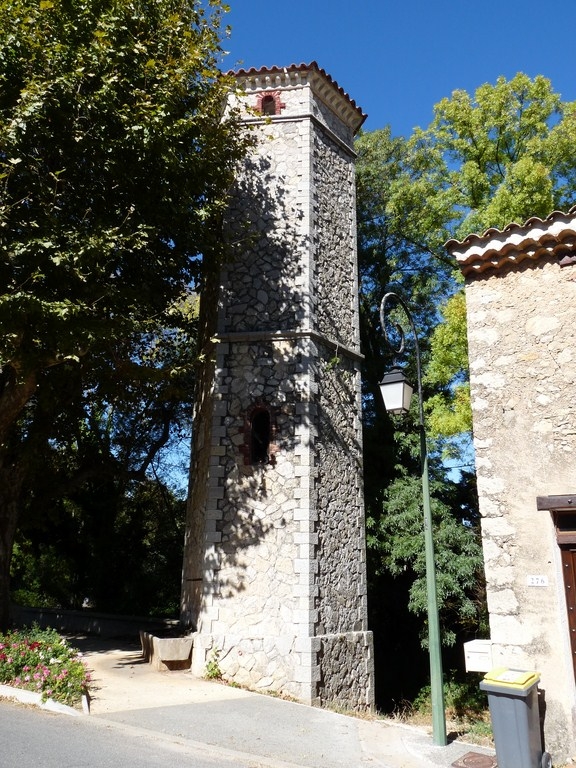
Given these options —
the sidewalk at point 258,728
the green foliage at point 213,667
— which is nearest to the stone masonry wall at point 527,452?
the sidewalk at point 258,728

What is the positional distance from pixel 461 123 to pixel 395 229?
3.21m

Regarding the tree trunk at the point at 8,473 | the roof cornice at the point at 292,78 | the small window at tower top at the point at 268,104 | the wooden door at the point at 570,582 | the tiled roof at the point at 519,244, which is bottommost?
the wooden door at the point at 570,582

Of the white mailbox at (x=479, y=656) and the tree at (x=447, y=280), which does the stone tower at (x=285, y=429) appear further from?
the white mailbox at (x=479, y=656)

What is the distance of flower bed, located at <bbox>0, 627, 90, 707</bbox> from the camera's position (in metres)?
6.83

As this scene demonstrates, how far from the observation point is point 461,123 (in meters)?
13.9

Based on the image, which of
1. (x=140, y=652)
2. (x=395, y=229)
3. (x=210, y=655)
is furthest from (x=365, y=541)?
(x=395, y=229)

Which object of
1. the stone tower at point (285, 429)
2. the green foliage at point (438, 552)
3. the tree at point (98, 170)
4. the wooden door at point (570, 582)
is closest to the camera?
the wooden door at point (570, 582)

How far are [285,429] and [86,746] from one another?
578 centimetres

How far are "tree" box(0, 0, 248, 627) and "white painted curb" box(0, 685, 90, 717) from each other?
4174mm

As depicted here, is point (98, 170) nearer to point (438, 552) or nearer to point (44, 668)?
point (44, 668)

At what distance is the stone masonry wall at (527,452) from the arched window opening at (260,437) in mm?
4577

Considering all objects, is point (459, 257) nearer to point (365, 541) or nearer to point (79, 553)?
point (365, 541)

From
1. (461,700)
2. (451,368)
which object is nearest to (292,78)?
(451,368)

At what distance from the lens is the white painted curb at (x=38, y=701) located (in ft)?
21.5
